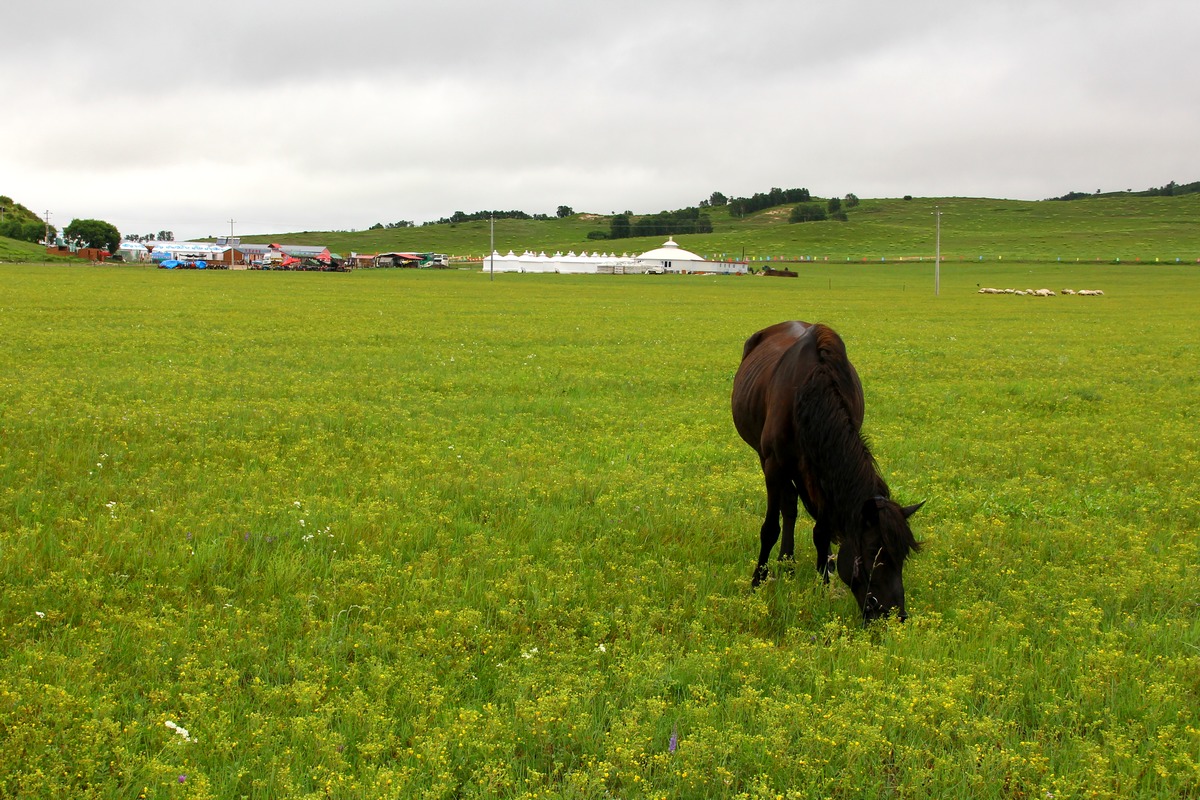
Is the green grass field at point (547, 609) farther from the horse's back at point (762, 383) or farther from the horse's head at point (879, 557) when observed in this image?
the horse's back at point (762, 383)

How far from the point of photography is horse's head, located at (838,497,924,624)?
529 cm

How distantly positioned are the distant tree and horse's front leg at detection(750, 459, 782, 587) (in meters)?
171

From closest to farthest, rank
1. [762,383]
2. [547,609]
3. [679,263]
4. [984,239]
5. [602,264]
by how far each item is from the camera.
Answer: [547,609]
[762,383]
[602,264]
[679,263]
[984,239]

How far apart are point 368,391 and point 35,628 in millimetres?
9180

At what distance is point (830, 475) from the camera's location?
5.63 meters

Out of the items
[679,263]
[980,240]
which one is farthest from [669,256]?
[980,240]

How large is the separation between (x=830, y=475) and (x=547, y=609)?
213cm

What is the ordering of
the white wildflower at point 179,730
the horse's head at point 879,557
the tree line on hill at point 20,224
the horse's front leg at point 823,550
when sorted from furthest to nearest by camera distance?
1. the tree line on hill at point 20,224
2. the horse's front leg at point 823,550
3. the horse's head at point 879,557
4. the white wildflower at point 179,730

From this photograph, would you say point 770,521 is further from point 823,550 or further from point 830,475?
point 830,475

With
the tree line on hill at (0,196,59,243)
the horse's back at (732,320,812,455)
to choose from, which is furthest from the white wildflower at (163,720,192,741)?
the tree line on hill at (0,196,59,243)

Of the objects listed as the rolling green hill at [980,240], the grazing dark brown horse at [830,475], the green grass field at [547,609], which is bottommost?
the green grass field at [547,609]

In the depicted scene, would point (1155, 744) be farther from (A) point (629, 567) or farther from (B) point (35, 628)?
(B) point (35, 628)

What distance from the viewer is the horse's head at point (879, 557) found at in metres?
5.29

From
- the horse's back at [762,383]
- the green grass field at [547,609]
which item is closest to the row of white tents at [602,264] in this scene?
the green grass field at [547,609]
